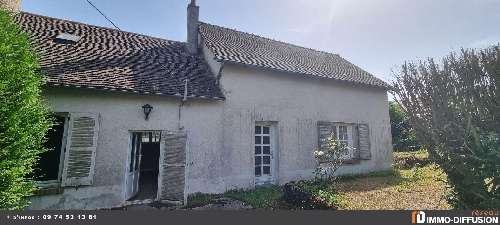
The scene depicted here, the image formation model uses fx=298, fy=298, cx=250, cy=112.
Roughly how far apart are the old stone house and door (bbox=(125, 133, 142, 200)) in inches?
1.2

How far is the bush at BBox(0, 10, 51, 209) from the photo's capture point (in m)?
Result: 4.14

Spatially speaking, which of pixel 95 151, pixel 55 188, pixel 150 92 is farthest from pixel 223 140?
pixel 55 188

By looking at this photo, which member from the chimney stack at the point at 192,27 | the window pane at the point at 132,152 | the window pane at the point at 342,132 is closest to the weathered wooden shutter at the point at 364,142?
the window pane at the point at 342,132

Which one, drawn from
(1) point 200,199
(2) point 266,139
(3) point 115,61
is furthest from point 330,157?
(3) point 115,61

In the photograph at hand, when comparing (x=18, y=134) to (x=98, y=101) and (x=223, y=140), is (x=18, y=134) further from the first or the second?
(x=223, y=140)

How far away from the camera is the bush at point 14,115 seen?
4141 mm

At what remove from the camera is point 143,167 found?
11.2 m

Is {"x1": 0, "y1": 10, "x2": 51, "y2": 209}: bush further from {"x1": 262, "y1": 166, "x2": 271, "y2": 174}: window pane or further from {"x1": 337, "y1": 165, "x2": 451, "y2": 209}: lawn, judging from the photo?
{"x1": 262, "y1": 166, "x2": 271, "y2": 174}: window pane

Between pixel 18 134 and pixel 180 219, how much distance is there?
2.67 meters

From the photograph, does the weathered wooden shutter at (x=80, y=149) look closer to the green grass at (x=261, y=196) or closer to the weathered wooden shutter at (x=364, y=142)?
the green grass at (x=261, y=196)

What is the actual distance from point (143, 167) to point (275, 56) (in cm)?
687

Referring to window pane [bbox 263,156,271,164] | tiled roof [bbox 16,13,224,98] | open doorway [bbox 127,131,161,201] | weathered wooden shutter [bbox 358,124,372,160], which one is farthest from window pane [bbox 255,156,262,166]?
weathered wooden shutter [bbox 358,124,372,160]

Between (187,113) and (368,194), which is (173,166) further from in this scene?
(368,194)

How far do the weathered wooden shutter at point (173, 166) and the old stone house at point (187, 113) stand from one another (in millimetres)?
28
